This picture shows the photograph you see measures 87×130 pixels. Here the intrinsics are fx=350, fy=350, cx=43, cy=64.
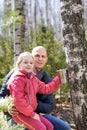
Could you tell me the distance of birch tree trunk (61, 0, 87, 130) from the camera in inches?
158

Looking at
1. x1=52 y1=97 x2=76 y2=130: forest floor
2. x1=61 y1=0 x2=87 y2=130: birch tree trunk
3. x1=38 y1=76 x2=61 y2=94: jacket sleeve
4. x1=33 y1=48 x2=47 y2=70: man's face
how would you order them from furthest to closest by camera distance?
x1=52 y1=97 x2=76 y2=130: forest floor, x1=61 y1=0 x2=87 y2=130: birch tree trunk, x1=33 y1=48 x2=47 y2=70: man's face, x1=38 y1=76 x2=61 y2=94: jacket sleeve

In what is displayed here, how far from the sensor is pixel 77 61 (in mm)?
4027

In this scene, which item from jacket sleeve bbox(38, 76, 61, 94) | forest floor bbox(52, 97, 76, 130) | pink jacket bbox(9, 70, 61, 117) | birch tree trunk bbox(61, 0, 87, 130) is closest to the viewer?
pink jacket bbox(9, 70, 61, 117)

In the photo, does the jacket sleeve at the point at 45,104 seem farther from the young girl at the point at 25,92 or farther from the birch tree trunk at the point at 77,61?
Result: the birch tree trunk at the point at 77,61

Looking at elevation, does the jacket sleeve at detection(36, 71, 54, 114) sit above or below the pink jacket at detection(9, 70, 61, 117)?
below

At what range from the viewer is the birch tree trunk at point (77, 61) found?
13.2 ft

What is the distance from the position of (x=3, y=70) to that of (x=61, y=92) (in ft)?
4.75

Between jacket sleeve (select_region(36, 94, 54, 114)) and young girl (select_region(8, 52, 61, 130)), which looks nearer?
young girl (select_region(8, 52, 61, 130))

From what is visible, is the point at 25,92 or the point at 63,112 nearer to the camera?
the point at 25,92

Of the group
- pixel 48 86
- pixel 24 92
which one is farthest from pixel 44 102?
pixel 24 92

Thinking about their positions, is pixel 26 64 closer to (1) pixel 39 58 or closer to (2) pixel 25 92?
(2) pixel 25 92

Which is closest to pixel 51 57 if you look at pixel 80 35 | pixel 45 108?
pixel 80 35

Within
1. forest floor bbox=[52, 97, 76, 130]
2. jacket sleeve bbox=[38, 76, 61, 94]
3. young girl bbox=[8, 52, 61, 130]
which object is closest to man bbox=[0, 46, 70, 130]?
jacket sleeve bbox=[38, 76, 61, 94]

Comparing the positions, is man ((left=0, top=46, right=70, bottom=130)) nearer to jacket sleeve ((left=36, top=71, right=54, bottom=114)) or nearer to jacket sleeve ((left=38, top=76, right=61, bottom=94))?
jacket sleeve ((left=36, top=71, right=54, bottom=114))
